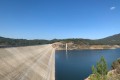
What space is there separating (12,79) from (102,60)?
36878 mm

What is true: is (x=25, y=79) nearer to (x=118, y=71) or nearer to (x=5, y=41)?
(x=118, y=71)

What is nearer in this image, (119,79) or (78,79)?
(119,79)

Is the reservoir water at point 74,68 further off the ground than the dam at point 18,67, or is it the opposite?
the dam at point 18,67

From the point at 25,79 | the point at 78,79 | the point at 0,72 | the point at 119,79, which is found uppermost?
the point at 0,72

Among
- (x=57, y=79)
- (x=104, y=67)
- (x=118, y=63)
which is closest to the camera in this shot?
(x=104, y=67)

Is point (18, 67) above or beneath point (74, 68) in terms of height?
above

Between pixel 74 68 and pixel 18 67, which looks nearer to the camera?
pixel 18 67

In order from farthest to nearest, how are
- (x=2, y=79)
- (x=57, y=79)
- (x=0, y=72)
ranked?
(x=57, y=79)
(x=0, y=72)
(x=2, y=79)

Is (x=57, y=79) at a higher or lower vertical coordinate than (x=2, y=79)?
lower

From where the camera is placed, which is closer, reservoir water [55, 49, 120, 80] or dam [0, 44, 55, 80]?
dam [0, 44, 55, 80]

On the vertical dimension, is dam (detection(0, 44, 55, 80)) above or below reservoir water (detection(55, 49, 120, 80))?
above

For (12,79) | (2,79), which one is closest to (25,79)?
(12,79)

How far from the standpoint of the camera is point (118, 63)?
62.8 metres

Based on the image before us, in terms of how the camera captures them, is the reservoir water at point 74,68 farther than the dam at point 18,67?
Yes
